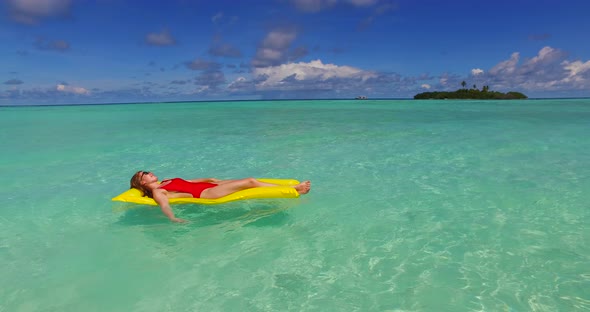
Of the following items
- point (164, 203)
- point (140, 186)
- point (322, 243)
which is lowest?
point (322, 243)

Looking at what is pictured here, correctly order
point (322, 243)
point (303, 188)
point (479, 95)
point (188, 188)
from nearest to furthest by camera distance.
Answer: point (322, 243)
point (303, 188)
point (188, 188)
point (479, 95)

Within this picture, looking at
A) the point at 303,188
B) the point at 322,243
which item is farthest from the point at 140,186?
the point at 322,243

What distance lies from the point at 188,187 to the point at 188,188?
17 mm

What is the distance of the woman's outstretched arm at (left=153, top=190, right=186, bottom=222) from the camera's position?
426 centimetres

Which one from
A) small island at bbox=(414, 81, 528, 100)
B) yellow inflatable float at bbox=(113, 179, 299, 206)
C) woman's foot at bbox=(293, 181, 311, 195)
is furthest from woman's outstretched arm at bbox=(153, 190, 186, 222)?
small island at bbox=(414, 81, 528, 100)

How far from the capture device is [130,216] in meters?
4.66

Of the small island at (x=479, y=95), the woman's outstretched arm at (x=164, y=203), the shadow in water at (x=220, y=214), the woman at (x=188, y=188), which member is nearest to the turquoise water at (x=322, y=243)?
the shadow in water at (x=220, y=214)

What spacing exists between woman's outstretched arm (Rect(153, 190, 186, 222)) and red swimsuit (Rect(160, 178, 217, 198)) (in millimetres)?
156

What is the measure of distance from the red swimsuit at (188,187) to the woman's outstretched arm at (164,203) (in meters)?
0.16

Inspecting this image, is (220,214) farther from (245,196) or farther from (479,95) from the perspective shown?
(479,95)

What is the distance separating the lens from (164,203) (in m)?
4.38

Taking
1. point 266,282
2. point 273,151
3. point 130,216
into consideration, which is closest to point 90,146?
point 273,151

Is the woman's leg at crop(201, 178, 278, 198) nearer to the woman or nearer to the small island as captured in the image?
the woman

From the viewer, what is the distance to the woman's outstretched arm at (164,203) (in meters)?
4.26
